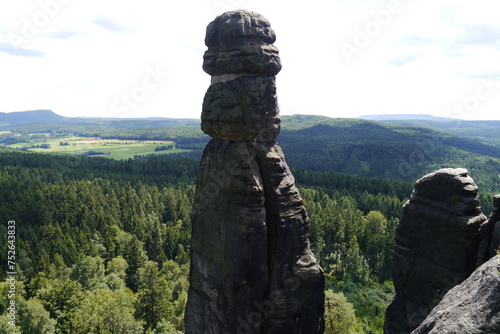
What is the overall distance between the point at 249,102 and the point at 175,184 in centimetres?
13395

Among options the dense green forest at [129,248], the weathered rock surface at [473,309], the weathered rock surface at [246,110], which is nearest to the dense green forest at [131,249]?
the dense green forest at [129,248]

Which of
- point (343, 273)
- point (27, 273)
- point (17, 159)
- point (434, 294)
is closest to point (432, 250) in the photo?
point (434, 294)

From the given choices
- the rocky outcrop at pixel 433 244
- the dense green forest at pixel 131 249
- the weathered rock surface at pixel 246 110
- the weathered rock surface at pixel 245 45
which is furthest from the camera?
the dense green forest at pixel 131 249

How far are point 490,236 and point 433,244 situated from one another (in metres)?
3.15

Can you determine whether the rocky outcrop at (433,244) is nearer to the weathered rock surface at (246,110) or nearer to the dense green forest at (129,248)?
the weathered rock surface at (246,110)

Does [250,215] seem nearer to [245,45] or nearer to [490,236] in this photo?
[245,45]

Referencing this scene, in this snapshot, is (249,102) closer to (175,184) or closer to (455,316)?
(455,316)

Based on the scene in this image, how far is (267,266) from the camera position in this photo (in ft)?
74.2

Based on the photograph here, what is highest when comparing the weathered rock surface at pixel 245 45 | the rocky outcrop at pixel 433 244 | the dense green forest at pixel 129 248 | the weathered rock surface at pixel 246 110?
the weathered rock surface at pixel 245 45

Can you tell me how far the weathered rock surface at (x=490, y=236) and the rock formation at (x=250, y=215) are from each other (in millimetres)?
9417

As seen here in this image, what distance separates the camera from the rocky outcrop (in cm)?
1970

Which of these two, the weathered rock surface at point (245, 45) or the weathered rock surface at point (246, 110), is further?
the weathered rock surface at point (245, 45)

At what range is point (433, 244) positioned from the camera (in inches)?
829

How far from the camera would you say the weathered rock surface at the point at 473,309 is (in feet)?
36.9
